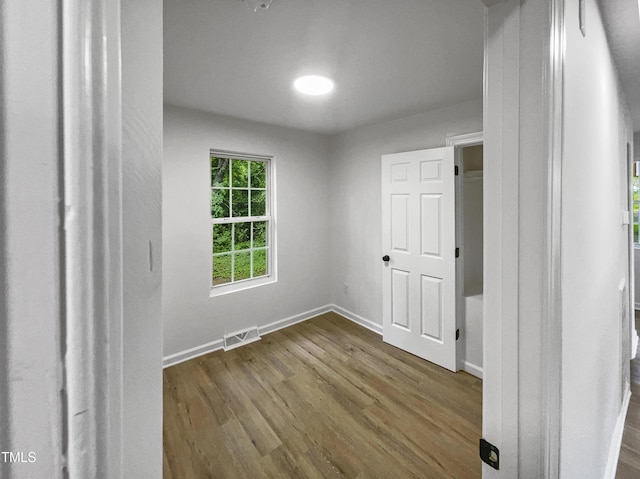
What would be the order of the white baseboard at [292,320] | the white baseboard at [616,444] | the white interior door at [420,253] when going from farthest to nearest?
the white baseboard at [292,320], the white interior door at [420,253], the white baseboard at [616,444]

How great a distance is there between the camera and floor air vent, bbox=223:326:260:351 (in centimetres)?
→ 317

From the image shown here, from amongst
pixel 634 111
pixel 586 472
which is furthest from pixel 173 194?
pixel 634 111

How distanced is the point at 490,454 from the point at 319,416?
154 cm

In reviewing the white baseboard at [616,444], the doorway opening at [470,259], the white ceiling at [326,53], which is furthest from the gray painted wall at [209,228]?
the white baseboard at [616,444]

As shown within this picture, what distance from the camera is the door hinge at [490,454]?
84 centimetres

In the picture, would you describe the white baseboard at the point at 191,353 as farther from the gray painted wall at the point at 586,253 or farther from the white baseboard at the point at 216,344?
the gray painted wall at the point at 586,253

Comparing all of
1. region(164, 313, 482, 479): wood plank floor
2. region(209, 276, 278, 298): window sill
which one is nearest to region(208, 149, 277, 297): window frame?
region(209, 276, 278, 298): window sill

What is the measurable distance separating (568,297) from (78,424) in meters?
1.14

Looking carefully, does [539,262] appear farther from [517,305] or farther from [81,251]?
[81,251]

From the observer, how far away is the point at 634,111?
9.75 feet

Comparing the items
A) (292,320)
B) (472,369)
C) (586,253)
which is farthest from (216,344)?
(586,253)

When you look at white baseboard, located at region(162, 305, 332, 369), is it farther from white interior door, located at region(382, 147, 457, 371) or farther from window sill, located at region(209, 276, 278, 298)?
white interior door, located at region(382, 147, 457, 371)

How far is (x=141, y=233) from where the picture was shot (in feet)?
0.92

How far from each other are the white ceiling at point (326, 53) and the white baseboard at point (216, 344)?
230 centimetres
